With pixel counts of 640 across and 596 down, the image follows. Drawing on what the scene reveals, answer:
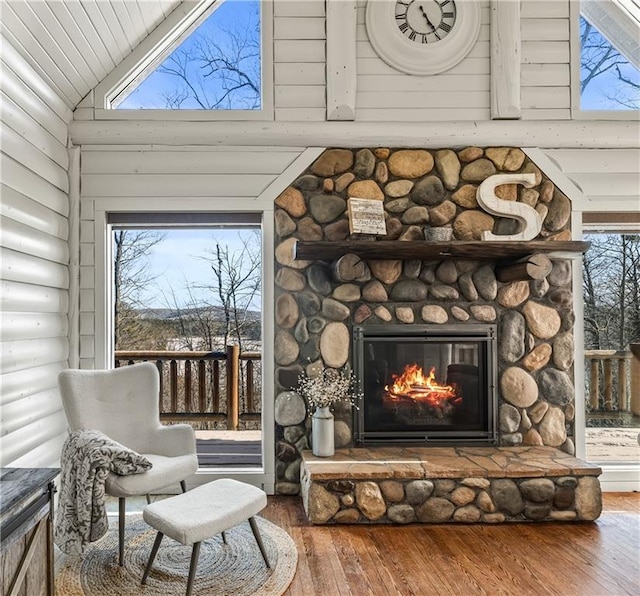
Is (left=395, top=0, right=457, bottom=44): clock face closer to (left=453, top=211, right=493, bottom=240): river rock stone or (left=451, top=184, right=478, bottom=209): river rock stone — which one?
(left=451, top=184, right=478, bottom=209): river rock stone

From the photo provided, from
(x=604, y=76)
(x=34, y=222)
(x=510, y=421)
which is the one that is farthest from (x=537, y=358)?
(x=34, y=222)

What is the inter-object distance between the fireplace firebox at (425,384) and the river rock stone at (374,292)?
0.19 meters

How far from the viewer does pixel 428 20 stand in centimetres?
351

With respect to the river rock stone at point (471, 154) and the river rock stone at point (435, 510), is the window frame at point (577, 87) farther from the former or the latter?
the river rock stone at point (435, 510)

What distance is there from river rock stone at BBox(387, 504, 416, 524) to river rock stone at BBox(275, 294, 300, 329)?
4.42 ft

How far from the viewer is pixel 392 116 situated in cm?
350

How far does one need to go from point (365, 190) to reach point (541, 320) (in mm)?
1555

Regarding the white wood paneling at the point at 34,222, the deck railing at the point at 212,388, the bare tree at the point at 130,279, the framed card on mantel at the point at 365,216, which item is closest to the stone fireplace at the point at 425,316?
the framed card on mantel at the point at 365,216

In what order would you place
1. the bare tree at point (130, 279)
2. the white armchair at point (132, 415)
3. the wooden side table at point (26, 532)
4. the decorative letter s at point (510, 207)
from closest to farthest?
the wooden side table at point (26, 532)
the white armchair at point (132, 415)
the decorative letter s at point (510, 207)
the bare tree at point (130, 279)

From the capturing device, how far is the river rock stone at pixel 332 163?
346cm

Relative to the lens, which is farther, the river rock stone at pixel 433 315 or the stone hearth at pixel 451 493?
the river rock stone at pixel 433 315

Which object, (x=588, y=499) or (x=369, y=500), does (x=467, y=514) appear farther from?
(x=588, y=499)

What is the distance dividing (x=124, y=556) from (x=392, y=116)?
319 centimetres

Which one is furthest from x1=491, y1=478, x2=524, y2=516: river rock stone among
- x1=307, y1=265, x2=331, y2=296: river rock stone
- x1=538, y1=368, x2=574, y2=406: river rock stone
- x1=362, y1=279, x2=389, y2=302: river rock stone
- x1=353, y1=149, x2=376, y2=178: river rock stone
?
x1=353, y1=149, x2=376, y2=178: river rock stone
